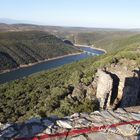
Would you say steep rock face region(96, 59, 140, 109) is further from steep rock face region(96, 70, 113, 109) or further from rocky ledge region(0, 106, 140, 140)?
rocky ledge region(0, 106, 140, 140)

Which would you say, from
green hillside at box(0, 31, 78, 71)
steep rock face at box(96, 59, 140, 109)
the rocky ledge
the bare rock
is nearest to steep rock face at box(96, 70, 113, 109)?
steep rock face at box(96, 59, 140, 109)

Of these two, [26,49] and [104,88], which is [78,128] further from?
[26,49]

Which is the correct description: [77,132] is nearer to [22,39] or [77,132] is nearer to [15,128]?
[15,128]

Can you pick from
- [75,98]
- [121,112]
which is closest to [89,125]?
[121,112]

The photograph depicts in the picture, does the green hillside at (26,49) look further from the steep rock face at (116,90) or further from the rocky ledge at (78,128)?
the rocky ledge at (78,128)

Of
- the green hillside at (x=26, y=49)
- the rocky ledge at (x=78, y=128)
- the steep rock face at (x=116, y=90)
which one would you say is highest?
the rocky ledge at (x=78, y=128)

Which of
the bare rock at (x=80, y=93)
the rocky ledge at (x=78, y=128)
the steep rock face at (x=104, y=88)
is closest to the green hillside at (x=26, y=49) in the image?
the bare rock at (x=80, y=93)

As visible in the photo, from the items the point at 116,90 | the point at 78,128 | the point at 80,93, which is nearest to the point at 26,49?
the point at 80,93
